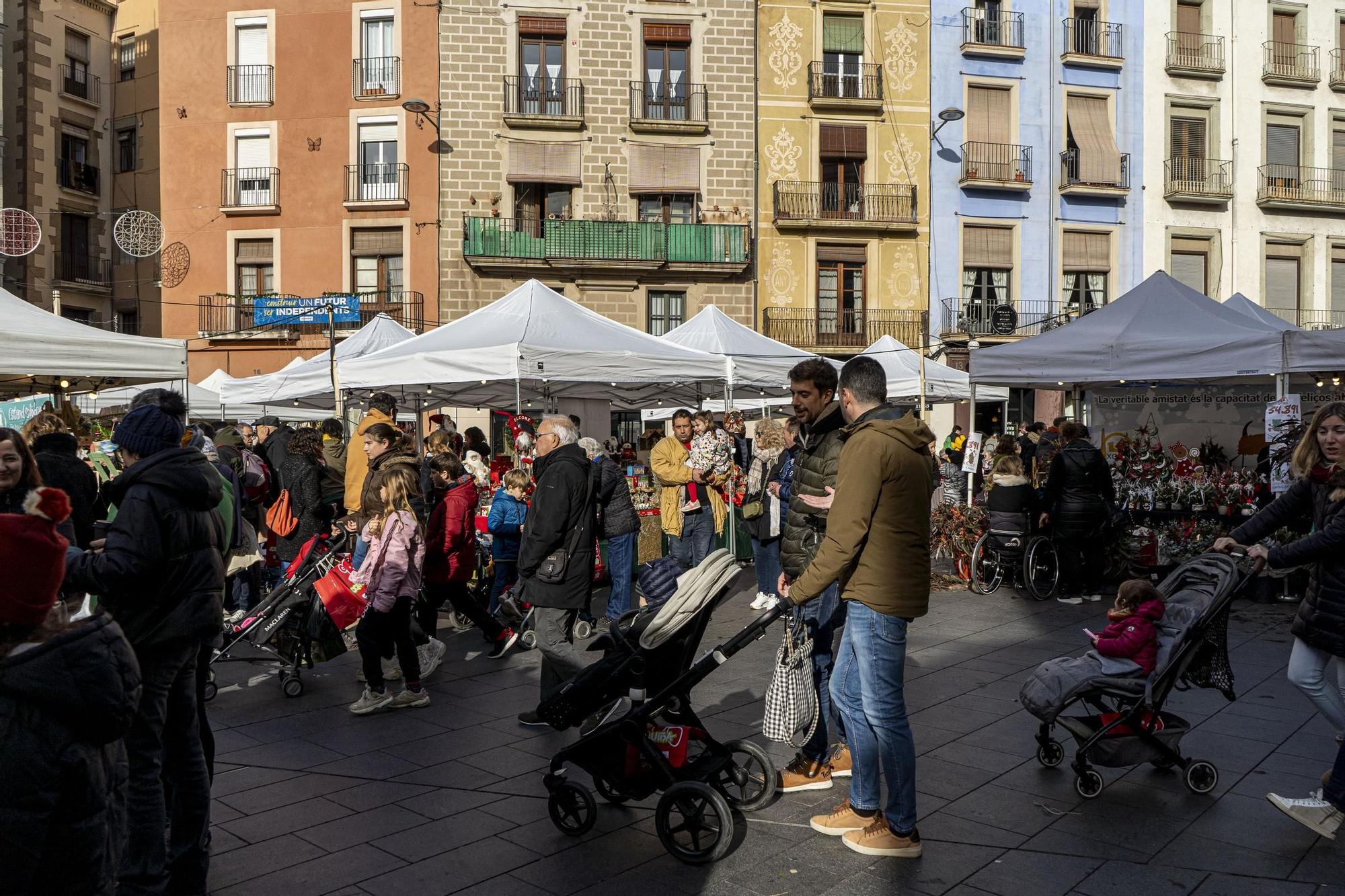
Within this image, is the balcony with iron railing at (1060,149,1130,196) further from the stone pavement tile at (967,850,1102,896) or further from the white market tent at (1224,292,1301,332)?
the stone pavement tile at (967,850,1102,896)

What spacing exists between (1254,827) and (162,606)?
14.3ft

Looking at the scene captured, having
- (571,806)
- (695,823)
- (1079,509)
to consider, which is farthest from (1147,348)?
(571,806)

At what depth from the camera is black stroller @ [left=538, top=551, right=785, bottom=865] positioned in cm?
441

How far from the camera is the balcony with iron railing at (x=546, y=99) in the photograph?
2616 centimetres

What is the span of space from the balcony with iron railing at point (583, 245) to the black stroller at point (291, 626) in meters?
19.2

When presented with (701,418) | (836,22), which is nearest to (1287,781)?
(701,418)

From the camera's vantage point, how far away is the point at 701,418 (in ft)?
36.3

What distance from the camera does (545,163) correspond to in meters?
26.3

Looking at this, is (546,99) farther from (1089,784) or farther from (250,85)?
(1089,784)

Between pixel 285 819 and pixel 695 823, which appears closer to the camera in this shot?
pixel 695 823

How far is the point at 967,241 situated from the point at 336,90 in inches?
643

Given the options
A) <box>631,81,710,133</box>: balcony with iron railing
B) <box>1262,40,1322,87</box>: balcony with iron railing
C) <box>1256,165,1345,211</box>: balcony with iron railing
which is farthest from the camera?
<box>1262,40,1322,87</box>: balcony with iron railing

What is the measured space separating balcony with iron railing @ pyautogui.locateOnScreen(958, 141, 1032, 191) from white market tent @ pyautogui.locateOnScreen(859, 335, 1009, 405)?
9663 millimetres

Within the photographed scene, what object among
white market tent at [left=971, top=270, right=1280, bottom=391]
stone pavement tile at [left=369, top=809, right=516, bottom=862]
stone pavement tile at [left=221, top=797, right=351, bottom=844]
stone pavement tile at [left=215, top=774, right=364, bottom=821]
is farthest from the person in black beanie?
white market tent at [left=971, top=270, right=1280, bottom=391]
